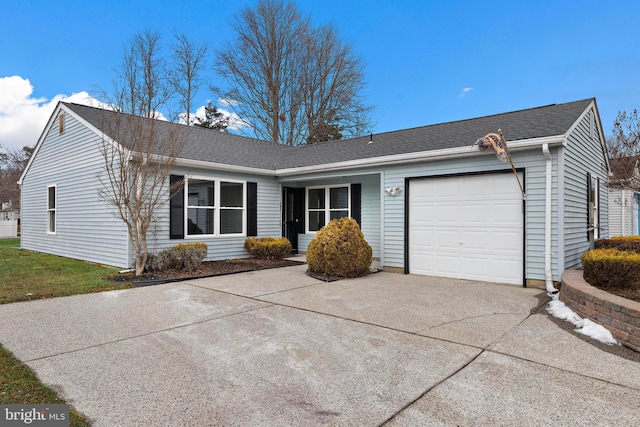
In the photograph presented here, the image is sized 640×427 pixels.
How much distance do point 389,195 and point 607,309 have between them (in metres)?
4.84

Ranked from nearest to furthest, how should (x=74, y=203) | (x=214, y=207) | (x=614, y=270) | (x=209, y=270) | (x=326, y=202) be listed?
(x=614, y=270) → (x=209, y=270) → (x=214, y=207) → (x=74, y=203) → (x=326, y=202)

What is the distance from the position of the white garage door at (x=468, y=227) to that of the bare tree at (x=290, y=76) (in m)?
14.0

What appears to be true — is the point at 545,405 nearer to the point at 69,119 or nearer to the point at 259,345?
the point at 259,345

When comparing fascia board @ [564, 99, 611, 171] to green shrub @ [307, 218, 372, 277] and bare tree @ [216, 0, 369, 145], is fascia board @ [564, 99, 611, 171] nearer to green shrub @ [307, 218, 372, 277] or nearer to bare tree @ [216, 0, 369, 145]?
green shrub @ [307, 218, 372, 277]

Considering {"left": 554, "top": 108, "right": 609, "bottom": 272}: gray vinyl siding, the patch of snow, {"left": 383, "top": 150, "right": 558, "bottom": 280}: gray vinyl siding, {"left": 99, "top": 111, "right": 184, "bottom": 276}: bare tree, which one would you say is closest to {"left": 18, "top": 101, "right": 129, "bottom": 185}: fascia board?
{"left": 99, "top": 111, "right": 184, "bottom": 276}: bare tree

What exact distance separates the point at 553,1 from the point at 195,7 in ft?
47.3

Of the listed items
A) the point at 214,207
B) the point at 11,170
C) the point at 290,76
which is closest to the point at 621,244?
the point at 214,207

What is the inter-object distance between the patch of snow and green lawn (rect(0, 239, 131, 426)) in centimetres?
462

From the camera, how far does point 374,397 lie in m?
2.54

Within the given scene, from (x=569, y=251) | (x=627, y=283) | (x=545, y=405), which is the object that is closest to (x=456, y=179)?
(x=569, y=251)

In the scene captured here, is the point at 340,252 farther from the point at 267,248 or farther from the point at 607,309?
the point at 607,309

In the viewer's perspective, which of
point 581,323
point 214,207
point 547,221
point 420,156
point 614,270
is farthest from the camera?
point 214,207

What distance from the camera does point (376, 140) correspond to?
34.2 ft

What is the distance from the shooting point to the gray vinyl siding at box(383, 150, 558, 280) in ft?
20.5
